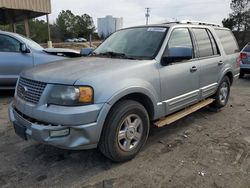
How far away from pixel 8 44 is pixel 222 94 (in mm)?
5230

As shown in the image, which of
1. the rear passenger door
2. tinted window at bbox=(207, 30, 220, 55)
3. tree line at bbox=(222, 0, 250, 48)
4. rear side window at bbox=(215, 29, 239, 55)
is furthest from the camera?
tree line at bbox=(222, 0, 250, 48)

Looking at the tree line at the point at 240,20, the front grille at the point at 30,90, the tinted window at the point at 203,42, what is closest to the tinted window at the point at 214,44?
the tinted window at the point at 203,42

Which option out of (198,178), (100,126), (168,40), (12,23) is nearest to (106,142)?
(100,126)

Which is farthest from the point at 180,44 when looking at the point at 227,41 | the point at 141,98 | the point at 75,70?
the point at 227,41

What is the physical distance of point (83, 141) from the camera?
2.93 meters

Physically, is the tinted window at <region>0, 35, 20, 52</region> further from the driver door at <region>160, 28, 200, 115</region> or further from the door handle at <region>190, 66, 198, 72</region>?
the door handle at <region>190, 66, 198, 72</region>

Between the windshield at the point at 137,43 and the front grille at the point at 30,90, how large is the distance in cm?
131

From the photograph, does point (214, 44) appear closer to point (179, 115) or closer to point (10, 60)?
point (179, 115)

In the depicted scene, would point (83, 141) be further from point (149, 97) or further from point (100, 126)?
point (149, 97)

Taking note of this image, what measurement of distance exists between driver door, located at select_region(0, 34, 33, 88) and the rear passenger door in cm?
422

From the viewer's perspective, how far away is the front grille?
10.1ft

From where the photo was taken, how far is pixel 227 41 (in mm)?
5762

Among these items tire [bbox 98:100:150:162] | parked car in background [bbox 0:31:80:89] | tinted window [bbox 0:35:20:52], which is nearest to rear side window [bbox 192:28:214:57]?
tire [bbox 98:100:150:162]

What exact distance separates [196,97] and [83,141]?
241cm
